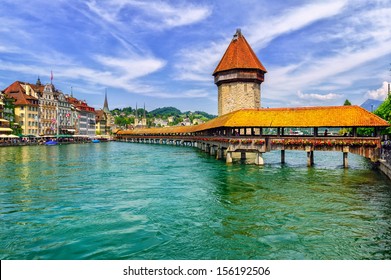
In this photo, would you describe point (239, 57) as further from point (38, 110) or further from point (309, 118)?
point (38, 110)

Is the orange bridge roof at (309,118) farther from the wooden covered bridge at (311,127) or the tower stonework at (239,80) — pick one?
the tower stonework at (239,80)

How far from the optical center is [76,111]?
9725 cm

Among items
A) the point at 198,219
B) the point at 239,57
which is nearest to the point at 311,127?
the point at 198,219

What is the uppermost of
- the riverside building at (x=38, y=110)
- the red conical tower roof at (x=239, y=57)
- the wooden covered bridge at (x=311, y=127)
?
the red conical tower roof at (x=239, y=57)

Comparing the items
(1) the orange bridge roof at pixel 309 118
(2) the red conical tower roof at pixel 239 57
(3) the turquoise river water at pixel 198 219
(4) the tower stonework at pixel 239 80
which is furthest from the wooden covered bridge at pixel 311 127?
(2) the red conical tower roof at pixel 239 57

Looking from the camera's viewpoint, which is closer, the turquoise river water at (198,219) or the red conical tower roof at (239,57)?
the turquoise river water at (198,219)

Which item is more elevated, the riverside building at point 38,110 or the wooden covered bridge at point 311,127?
the riverside building at point 38,110

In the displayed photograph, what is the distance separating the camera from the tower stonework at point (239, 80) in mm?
47906

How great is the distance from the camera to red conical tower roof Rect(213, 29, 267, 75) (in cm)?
4797

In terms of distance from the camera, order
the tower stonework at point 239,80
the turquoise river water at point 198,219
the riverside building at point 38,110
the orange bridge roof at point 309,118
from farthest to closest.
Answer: the riverside building at point 38,110 < the tower stonework at point 239,80 < the orange bridge roof at point 309,118 < the turquoise river water at point 198,219

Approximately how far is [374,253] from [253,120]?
740 inches

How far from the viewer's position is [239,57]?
48531 mm

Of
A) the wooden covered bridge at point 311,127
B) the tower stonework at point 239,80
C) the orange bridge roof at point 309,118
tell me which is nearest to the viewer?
→ the wooden covered bridge at point 311,127
